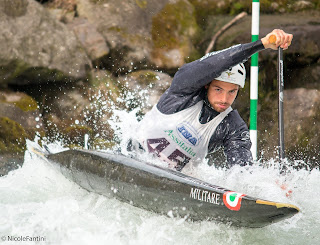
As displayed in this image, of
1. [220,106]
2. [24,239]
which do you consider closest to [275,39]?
[220,106]

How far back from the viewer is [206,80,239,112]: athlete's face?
369 cm

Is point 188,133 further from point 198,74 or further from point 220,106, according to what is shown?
point 198,74

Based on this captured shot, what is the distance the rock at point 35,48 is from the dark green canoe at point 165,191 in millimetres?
2927

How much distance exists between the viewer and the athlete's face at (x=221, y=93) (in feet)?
12.1

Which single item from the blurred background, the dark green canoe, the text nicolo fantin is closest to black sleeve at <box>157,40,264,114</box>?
the dark green canoe

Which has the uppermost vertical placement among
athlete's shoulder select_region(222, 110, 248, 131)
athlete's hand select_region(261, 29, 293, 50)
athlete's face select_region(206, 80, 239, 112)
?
athlete's hand select_region(261, 29, 293, 50)

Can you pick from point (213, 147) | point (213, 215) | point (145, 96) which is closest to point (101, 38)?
point (145, 96)

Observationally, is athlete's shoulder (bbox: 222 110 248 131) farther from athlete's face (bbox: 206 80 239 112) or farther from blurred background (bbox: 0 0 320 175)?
blurred background (bbox: 0 0 320 175)

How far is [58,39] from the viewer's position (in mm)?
7125

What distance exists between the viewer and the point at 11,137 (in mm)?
6277

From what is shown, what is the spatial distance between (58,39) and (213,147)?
3857 mm

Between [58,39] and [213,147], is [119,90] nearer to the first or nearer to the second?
[58,39]

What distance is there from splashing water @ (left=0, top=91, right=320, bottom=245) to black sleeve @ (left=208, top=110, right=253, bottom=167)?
0.59ft

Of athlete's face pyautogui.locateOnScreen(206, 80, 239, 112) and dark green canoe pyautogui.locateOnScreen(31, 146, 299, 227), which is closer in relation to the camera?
dark green canoe pyautogui.locateOnScreen(31, 146, 299, 227)
